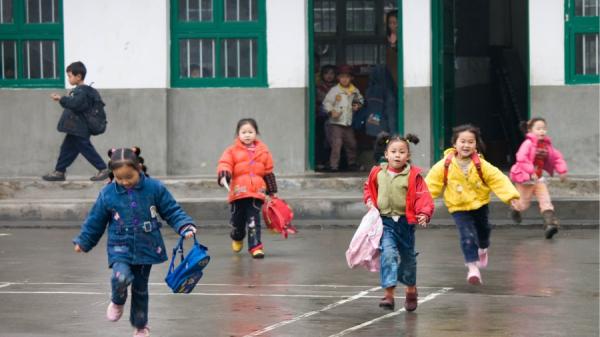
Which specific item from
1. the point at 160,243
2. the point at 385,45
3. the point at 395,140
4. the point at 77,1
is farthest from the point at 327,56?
the point at 160,243

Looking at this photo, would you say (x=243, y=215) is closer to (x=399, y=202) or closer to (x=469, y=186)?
(x=469, y=186)

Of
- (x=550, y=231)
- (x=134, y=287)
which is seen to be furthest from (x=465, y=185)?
(x=134, y=287)

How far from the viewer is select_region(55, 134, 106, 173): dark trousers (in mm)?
19375

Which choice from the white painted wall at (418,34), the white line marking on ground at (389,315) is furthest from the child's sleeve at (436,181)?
the white painted wall at (418,34)

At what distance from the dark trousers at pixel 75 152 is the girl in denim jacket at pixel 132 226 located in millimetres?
9497

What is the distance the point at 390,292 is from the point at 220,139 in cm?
962

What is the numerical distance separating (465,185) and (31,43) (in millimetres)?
9744

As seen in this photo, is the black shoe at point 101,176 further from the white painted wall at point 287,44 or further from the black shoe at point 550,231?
the black shoe at point 550,231

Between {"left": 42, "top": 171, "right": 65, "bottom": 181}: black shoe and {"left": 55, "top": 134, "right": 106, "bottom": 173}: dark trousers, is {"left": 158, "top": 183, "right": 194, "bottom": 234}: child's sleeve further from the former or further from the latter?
{"left": 42, "top": 171, "right": 65, "bottom": 181}: black shoe

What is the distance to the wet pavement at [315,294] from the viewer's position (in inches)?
409

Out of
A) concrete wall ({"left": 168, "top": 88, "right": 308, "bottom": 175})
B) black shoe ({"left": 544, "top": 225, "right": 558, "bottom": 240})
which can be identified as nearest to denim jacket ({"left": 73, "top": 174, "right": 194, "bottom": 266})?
black shoe ({"left": 544, "top": 225, "right": 558, "bottom": 240})

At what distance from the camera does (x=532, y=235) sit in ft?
55.2

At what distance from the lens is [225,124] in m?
20.6

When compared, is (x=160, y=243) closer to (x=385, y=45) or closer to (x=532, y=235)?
(x=532, y=235)
